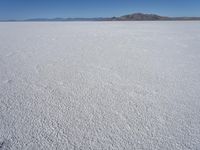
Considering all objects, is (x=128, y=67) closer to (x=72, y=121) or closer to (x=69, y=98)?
(x=69, y=98)

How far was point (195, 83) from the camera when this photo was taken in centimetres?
190

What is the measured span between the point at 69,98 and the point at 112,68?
1.02m

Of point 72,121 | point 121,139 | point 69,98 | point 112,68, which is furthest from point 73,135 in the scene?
point 112,68

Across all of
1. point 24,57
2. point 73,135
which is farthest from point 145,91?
point 24,57

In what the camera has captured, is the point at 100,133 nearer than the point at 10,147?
No

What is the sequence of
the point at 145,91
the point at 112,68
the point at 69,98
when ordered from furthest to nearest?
the point at 112,68 → the point at 145,91 → the point at 69,98

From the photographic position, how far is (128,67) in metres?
2.48

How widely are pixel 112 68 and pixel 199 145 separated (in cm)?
156

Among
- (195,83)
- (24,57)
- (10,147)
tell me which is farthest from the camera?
(24,57)

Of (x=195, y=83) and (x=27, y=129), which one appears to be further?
(x=195, y=83)

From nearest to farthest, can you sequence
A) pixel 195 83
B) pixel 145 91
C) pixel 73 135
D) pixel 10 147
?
pixel 10 147
pixel 73 135
pixel 145 91
pixel 195 83

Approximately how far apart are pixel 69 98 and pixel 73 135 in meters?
0.52

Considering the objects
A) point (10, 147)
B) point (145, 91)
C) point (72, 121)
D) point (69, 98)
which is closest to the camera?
point (10, 147)

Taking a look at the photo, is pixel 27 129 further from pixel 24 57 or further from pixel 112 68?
pixel 24 57
